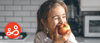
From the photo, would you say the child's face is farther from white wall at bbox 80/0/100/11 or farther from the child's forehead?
white wall at bbox 80/0/100/11

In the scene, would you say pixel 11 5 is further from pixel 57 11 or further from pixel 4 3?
pixel 57 11

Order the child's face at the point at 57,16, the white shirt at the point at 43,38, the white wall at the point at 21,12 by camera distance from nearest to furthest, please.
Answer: the child's face at the point at 57,16 < the white shirt at the point at 43,38 < the white wall at the point at 21,12

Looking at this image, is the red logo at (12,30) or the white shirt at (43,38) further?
the red logo at (12,30)

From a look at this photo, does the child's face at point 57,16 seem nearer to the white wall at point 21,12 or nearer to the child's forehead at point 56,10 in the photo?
the child's forehead at point 56,10

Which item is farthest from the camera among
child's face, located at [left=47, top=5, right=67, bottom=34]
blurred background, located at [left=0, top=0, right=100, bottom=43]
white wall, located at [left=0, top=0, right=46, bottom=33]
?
white wall, located at [left=0, top=0, right=46, bottom=33]

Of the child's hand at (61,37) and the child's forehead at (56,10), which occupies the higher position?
the child's forehead at (56,10)

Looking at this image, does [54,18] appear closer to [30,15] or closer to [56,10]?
[56,10]

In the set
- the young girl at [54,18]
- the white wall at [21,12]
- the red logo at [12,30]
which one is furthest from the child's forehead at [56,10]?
the white wall at [21,12]

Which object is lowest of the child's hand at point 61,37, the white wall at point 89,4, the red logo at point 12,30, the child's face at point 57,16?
the red logo at point 12,30

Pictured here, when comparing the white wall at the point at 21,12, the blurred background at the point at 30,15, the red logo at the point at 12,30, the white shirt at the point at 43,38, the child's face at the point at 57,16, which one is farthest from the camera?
the white wall at the point at 21,12

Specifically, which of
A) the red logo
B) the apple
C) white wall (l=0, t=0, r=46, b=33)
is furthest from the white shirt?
white wall (l=0, t=0, r=46, b=33)

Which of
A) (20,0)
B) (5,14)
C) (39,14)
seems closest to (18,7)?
(20,0)

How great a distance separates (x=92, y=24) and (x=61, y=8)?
3.03 feet

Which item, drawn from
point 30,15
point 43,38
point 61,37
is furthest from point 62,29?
point 30,15
